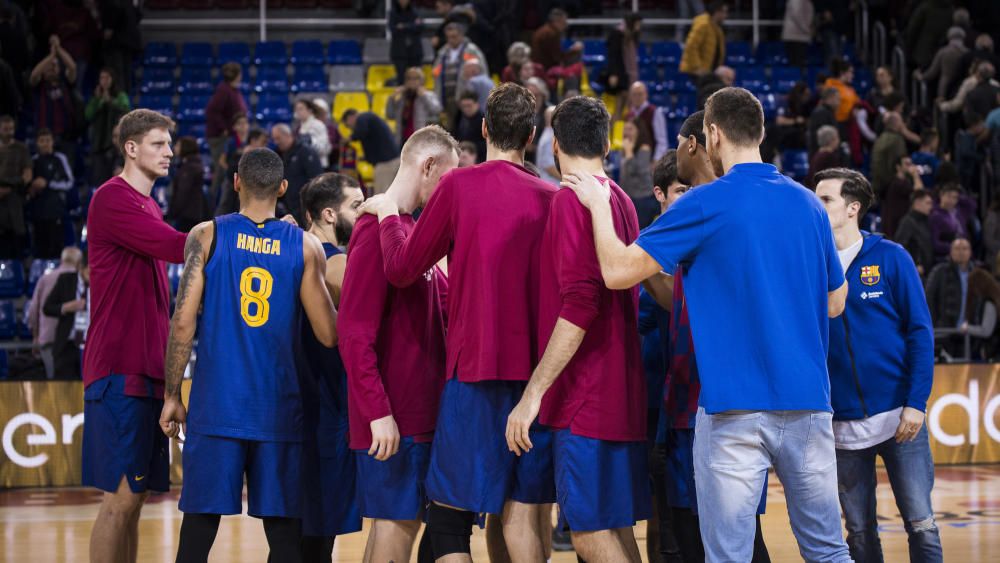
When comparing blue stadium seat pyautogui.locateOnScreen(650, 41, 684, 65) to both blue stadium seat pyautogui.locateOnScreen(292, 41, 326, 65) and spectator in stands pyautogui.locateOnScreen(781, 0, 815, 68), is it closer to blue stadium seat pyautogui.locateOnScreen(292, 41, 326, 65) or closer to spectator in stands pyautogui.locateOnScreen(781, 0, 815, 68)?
spectator in stands pyautogui.locateOnScreen(781, 0, 815, 68)

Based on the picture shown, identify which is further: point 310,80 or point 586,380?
point 310,80

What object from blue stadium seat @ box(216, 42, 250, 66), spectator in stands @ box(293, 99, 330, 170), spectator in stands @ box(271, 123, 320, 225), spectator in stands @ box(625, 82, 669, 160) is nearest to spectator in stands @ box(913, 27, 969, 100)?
spectator in stands @ box(625, 82, 669, 160)

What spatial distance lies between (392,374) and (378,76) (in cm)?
1452

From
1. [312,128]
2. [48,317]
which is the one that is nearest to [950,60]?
[312,128]

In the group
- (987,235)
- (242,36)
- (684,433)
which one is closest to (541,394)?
(684,433)

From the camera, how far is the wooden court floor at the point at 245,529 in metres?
7.49

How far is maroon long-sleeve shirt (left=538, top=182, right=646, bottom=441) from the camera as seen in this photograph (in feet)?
14.4

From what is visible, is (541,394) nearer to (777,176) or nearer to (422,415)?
(422,415)

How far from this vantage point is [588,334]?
455 centimetres

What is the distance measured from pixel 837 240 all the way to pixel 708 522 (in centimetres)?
194

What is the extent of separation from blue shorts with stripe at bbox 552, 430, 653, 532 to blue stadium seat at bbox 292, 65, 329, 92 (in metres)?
14.8

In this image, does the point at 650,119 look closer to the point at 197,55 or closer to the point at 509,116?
the point at 197,55

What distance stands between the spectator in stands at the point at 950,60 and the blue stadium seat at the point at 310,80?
8.91 m

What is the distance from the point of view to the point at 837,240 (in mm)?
5594
